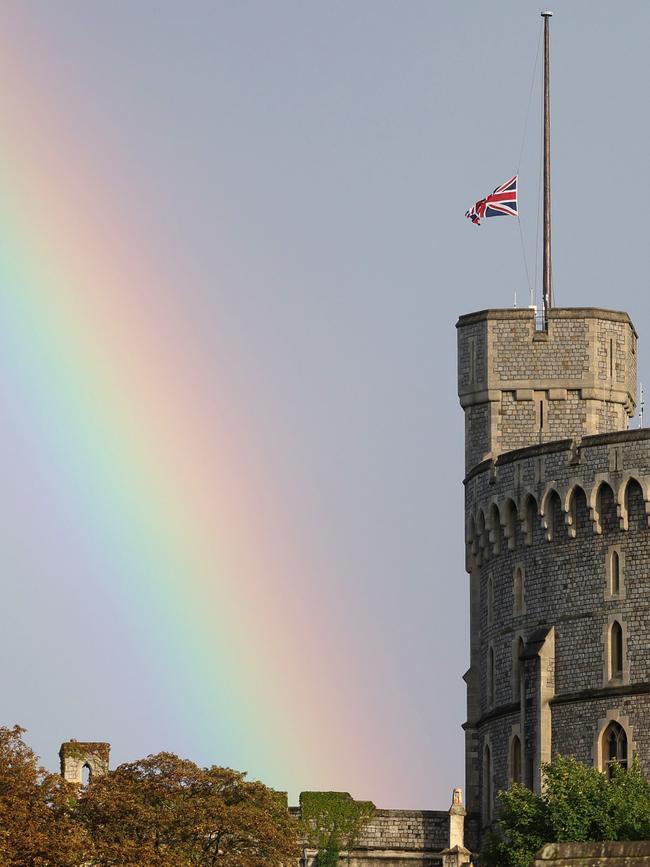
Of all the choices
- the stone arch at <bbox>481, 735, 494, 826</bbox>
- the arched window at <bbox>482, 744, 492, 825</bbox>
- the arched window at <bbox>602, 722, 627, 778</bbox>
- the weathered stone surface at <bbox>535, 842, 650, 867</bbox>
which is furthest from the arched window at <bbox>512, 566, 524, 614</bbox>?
the weathered stone surface at <bbox>535, 842, 650, 867</bbox>

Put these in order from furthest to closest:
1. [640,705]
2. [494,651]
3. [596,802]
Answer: [494,651], [640,705], [596,802]

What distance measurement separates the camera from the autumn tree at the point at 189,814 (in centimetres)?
8594

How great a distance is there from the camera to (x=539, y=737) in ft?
317

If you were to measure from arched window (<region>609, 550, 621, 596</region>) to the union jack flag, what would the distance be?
1543cm

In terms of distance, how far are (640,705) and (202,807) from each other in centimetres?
1670

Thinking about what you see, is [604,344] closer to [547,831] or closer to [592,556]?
[592,556]

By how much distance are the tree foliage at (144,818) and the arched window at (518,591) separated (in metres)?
12.9

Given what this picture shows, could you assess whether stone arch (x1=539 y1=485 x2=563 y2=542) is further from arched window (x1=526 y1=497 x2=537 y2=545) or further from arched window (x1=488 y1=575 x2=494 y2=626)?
arched window (x1=488 y1=575 x2=494 y2=626)

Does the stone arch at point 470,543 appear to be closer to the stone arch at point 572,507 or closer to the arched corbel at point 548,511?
the arched corbel at point 548,511

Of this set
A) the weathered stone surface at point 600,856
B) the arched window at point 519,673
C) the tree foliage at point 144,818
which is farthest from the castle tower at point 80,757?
the weathered stone surface at point 600,856

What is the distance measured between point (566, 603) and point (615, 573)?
2.15 metres

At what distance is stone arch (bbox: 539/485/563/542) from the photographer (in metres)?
98.1

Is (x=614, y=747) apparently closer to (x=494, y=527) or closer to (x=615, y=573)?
(x=615, y=573)

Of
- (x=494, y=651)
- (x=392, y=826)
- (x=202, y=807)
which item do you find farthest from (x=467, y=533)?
(x=202, y=807)
